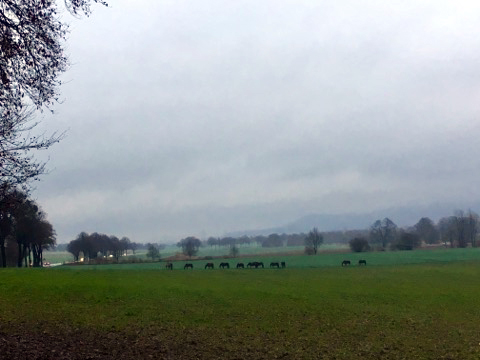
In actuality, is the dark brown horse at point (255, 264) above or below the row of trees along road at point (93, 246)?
below

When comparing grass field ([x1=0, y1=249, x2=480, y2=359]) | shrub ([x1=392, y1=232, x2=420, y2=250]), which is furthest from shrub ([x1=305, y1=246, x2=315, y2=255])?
grass field ([x1=0, y1=249, x2=480, y2=359])

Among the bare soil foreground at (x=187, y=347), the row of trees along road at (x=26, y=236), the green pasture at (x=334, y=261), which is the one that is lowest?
the green pasture at (x=334, y=261)

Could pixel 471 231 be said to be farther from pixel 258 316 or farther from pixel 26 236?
pixel 258 316

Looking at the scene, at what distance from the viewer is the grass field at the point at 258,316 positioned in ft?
55.8

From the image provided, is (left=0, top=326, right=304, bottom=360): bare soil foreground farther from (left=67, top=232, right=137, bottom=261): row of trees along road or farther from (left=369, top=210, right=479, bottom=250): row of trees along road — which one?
(left=369, top=210, right=479, bottom=250): row of trees along road

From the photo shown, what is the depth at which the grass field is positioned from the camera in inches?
670

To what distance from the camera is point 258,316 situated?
917 inches

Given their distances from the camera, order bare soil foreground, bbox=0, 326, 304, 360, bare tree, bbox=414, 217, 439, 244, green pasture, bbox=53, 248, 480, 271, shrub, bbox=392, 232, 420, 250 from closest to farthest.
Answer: bare soil foreground, bbox=0, 326, 304, 360 → green pasture, bbox=53, 248, 480, 271 → shrub, bbox=392, 232, 420, 250 → bare tree, bbox=414, 217, 439, 244

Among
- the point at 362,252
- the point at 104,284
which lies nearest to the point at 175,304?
the point at 104,284

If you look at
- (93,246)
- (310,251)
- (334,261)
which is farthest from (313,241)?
(93,246)

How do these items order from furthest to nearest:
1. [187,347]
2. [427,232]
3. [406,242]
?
[427,232], [406,242], [187,347]

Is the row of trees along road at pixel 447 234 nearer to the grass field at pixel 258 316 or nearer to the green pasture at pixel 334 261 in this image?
the green pasture at pixel 334 261

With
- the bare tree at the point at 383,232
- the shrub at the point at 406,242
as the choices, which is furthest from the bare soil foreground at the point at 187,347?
the bare tree at the point at 383,232

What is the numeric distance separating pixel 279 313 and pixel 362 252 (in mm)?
82059
